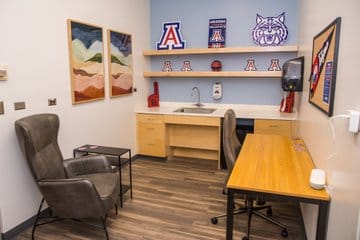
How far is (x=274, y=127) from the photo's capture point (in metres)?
3.77

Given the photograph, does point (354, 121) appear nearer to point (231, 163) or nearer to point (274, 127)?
point (231, 163)

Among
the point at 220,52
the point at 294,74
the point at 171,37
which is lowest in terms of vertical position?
the point at 294,74

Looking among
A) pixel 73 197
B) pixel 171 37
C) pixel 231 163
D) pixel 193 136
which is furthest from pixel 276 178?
pixel 171 37

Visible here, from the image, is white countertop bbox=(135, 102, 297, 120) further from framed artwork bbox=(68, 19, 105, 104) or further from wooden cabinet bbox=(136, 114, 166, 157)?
framed artwork bbox=(68, 19, 105, 104)

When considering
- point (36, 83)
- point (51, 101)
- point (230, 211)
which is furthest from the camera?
point (51, 101)

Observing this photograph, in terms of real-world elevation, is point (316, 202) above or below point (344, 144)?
below

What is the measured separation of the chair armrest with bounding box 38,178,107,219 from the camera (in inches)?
85.4

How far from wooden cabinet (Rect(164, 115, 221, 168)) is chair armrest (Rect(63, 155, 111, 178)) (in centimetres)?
165

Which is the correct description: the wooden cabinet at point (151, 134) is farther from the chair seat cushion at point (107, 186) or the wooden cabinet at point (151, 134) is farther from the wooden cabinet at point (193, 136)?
the chair seat cushion at point (107, 186)

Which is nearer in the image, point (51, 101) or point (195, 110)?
point (51, 101)

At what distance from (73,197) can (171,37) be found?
10.7ft

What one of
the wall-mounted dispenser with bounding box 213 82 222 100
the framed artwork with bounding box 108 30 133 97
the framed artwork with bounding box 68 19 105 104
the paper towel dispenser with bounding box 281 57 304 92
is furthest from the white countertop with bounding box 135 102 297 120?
the framed artwork with bounding box 68 19 105 104

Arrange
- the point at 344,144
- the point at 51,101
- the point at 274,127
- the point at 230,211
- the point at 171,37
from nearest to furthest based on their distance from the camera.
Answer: the point at 344,144, the point at 230,211, the point at 51,101, the point at 274,127, the point at 171,37

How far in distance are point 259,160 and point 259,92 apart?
2323 mm
